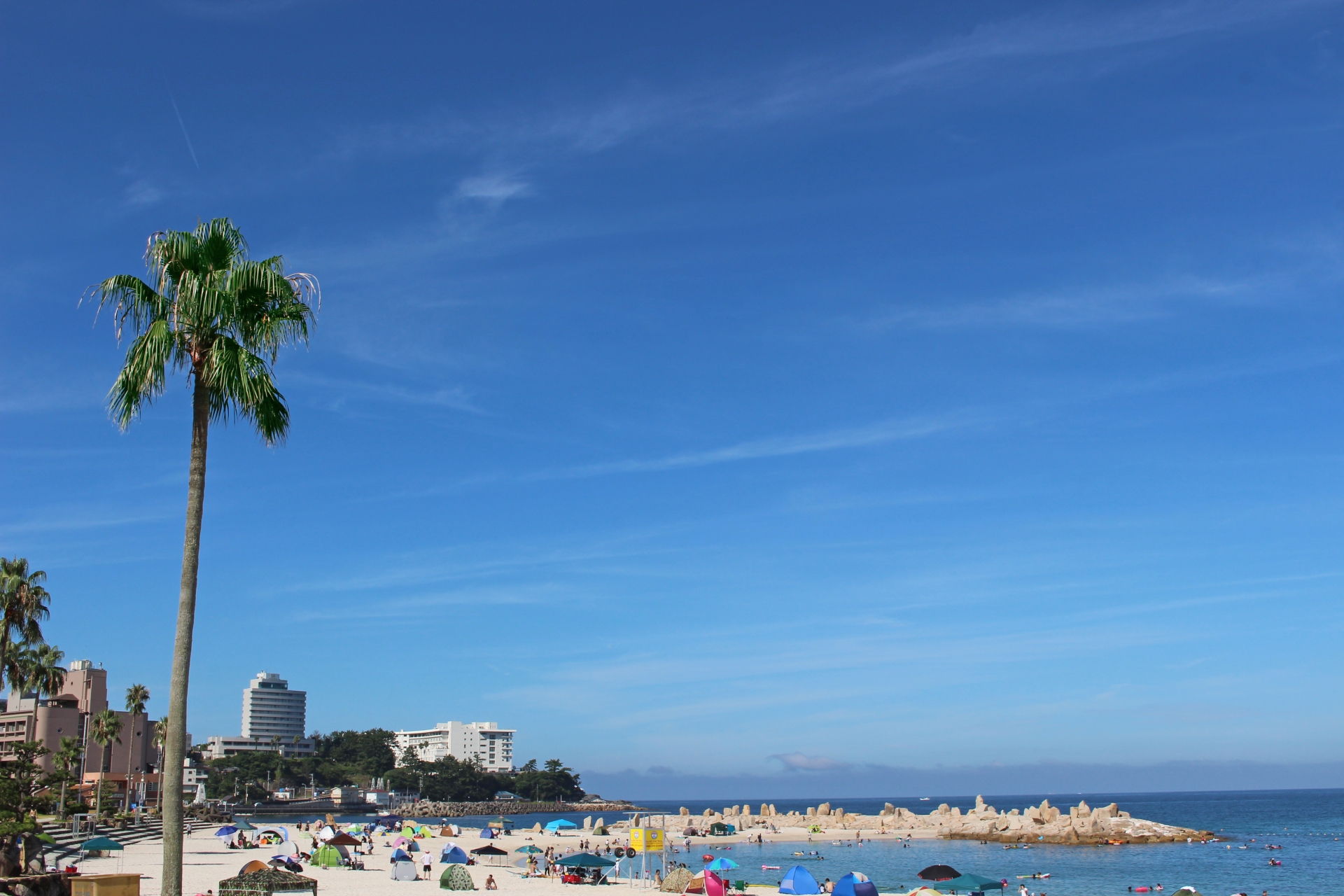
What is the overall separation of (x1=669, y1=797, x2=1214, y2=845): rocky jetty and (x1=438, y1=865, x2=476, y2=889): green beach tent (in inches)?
2552

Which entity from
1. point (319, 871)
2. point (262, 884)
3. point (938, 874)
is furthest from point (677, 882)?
point (262, 884)

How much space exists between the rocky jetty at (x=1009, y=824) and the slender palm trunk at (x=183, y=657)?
8979 cm

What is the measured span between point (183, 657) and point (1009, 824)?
98039mm

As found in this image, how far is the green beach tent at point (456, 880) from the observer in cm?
4100

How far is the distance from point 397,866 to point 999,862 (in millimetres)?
45454

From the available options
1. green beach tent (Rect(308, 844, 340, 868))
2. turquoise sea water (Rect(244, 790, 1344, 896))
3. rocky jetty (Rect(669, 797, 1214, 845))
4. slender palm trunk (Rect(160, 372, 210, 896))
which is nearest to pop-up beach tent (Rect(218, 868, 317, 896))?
slender palm trunk (Rect(160, 372, 210, 896))

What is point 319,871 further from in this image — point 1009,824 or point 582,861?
point 1009,824

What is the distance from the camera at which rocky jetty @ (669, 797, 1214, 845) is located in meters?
90.4

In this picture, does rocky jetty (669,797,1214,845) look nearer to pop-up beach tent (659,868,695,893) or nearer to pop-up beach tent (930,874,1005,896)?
pop-up beach tent (930,874,1005,896)

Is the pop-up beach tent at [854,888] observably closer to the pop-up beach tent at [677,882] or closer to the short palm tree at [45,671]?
the pop-up beach tent at [677,882]

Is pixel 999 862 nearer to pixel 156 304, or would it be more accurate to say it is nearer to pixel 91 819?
pixel 91 819


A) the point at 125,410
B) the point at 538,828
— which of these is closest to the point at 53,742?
the point at 538,828

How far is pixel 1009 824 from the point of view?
318ft

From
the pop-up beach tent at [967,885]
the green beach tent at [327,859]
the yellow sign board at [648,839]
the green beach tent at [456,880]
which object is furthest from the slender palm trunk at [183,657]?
the green beach tent at [327,859]
